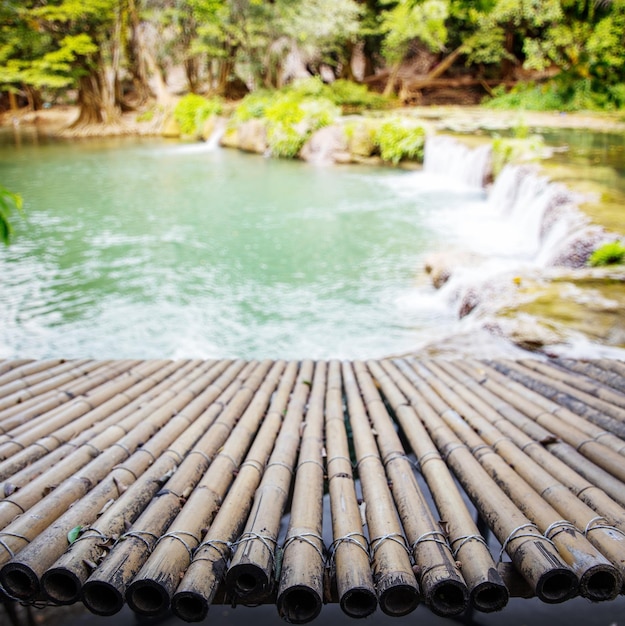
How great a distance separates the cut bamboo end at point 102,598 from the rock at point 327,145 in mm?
19776

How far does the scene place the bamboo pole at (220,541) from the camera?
1909 mm

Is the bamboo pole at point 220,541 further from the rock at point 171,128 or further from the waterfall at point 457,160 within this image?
the rock at point 171,128

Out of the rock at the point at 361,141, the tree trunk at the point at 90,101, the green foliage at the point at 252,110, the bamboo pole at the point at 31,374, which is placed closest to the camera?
the bamboo pole at the point at 31,374

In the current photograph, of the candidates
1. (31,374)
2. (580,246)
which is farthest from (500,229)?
(31,374)

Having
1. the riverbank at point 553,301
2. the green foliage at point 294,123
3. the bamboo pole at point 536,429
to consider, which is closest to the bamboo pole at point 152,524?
the bamboo pole at point 536,429

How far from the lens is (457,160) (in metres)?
16.9

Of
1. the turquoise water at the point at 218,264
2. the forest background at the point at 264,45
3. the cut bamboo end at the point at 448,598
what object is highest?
the forest background at the point at 264,45

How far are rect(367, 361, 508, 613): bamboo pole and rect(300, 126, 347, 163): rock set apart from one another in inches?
713

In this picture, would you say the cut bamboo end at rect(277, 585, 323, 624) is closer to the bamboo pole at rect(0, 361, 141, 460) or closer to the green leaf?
the green leaf

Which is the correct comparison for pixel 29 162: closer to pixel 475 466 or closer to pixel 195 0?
pixel 195 0

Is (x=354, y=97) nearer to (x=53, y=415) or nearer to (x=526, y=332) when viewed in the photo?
(x=526, y=332)

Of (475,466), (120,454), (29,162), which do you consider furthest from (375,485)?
(29,162)

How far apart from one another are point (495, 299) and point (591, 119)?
1900 cm

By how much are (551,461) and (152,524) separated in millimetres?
2062
